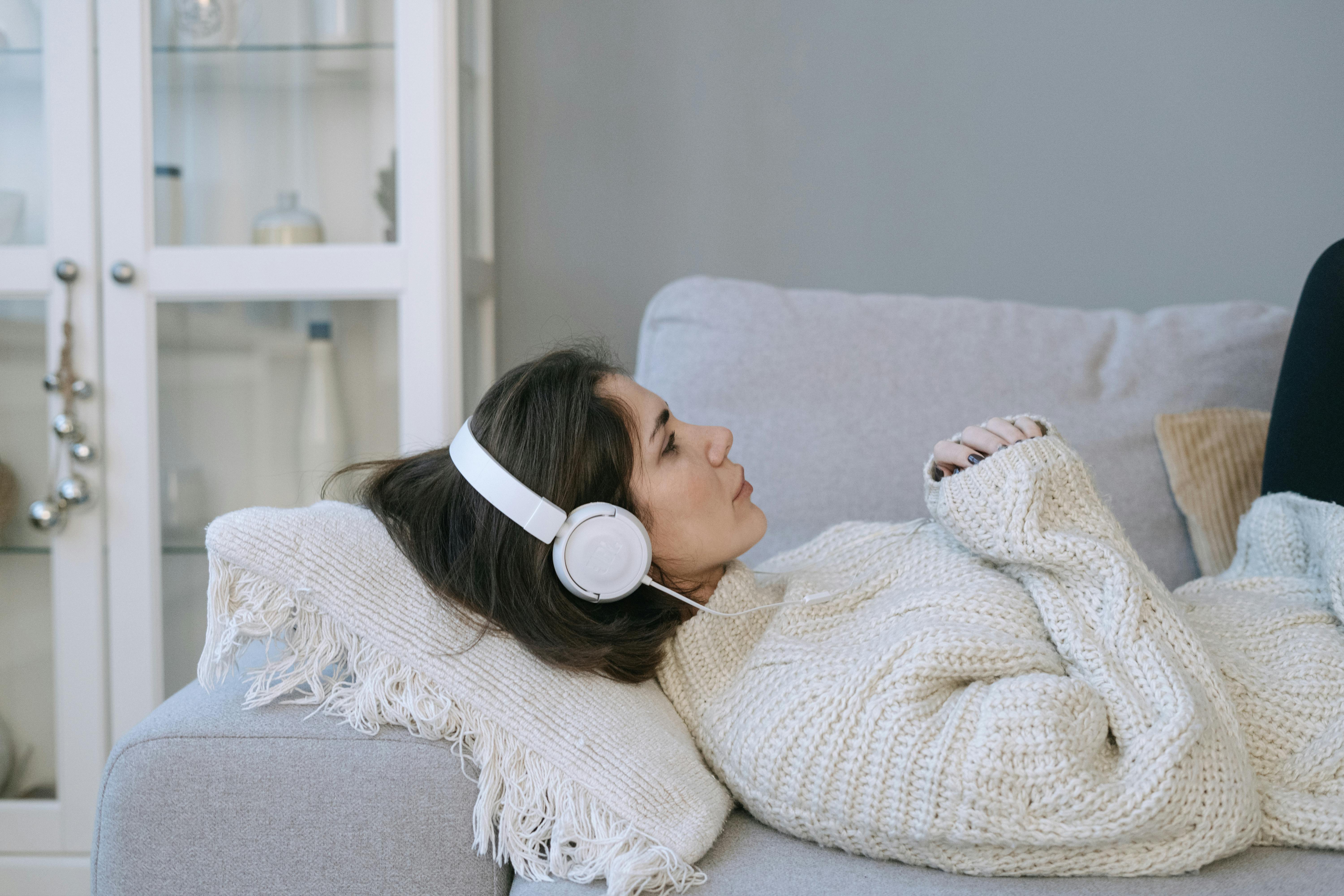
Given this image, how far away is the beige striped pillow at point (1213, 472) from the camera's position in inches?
49.6

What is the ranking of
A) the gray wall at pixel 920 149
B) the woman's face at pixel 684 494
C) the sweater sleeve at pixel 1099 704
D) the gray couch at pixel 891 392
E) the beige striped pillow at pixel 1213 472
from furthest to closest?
the gray wall at pixel 920 149 < the beige striped pillow at pixel 1213 472 < the woman's face at pixel 684 494 < the gray couch at pixel 891 392 < the sweater sleeve at pixel 1099 704

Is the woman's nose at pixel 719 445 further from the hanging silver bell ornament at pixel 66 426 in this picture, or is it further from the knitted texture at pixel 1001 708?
the hanging silver bell ornament at pixel 66 426

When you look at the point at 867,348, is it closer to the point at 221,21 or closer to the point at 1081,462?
the point at 1081,462

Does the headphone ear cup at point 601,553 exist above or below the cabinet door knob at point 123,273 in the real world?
below

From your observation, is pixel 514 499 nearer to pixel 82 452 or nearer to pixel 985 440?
pixel 985 440

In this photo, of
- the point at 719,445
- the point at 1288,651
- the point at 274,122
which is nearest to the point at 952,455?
the point at 719,445

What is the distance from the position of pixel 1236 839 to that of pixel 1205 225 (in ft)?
4.48

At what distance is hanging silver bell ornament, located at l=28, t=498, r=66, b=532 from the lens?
148 centimetres

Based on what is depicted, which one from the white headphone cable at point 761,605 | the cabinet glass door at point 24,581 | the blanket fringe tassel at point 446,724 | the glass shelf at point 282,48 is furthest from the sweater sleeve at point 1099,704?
the cabinet glass door at point 24,581

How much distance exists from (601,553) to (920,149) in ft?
4.23

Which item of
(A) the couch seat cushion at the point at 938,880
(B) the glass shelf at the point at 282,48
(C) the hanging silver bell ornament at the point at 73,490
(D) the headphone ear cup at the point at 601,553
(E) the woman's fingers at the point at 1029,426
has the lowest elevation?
(A) the couch seat cushion at the point at 938,880

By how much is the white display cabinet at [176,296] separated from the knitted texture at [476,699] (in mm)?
721

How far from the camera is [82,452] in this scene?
1487 mm

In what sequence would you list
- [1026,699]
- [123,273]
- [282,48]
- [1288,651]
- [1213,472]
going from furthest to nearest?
[282,48] → [123,273] → [1213,472] → [1288,651] → [1026,699]
